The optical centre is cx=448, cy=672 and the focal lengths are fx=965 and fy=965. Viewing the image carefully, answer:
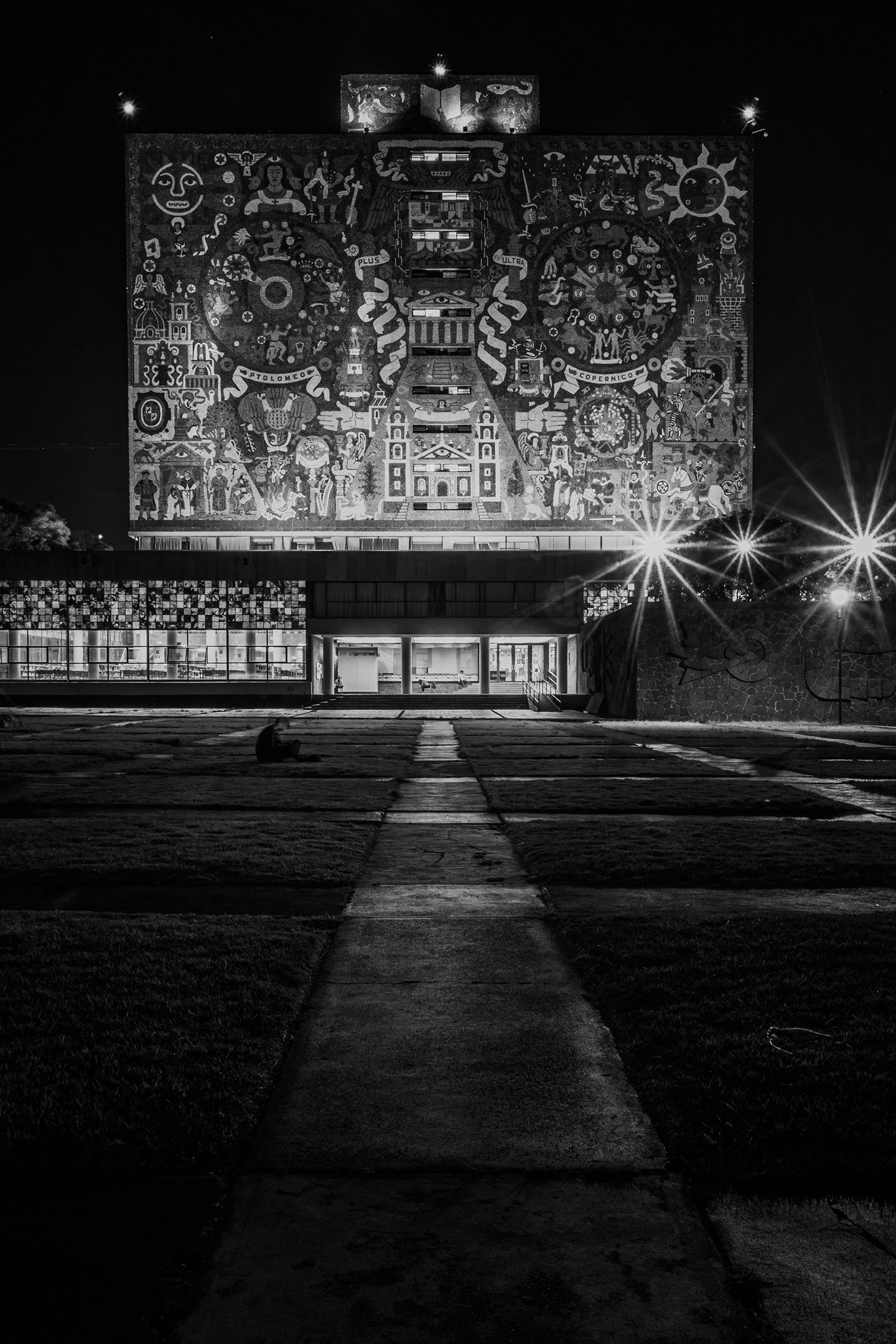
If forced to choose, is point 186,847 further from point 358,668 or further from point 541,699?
point 358,668

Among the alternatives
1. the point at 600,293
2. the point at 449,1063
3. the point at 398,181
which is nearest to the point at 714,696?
the point at 449,1063

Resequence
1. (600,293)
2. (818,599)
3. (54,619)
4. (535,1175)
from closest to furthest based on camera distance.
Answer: (535,1175) < (818,599) < (54,619) < (600,293)

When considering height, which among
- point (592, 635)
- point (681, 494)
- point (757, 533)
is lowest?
point (592, 635)

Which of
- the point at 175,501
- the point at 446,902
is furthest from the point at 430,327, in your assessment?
the point at 446,902

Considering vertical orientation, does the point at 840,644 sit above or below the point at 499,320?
below

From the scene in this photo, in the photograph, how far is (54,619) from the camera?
197 ft

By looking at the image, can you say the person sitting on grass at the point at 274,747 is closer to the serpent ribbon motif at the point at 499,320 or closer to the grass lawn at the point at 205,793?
the grass lawn at the point at 205,793

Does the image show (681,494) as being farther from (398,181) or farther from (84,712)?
(84,712)

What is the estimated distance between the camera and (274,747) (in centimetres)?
1652

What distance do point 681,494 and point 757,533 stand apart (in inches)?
1074

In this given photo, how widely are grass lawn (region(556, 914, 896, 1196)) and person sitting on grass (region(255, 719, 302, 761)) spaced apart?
11216mm

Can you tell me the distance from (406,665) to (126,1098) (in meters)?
59.7

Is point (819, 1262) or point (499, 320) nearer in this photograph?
point (819, 1262)

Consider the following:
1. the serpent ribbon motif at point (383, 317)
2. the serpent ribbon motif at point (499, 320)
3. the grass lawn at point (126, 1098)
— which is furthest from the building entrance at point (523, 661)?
the grass lawn at point (126, 1098)
